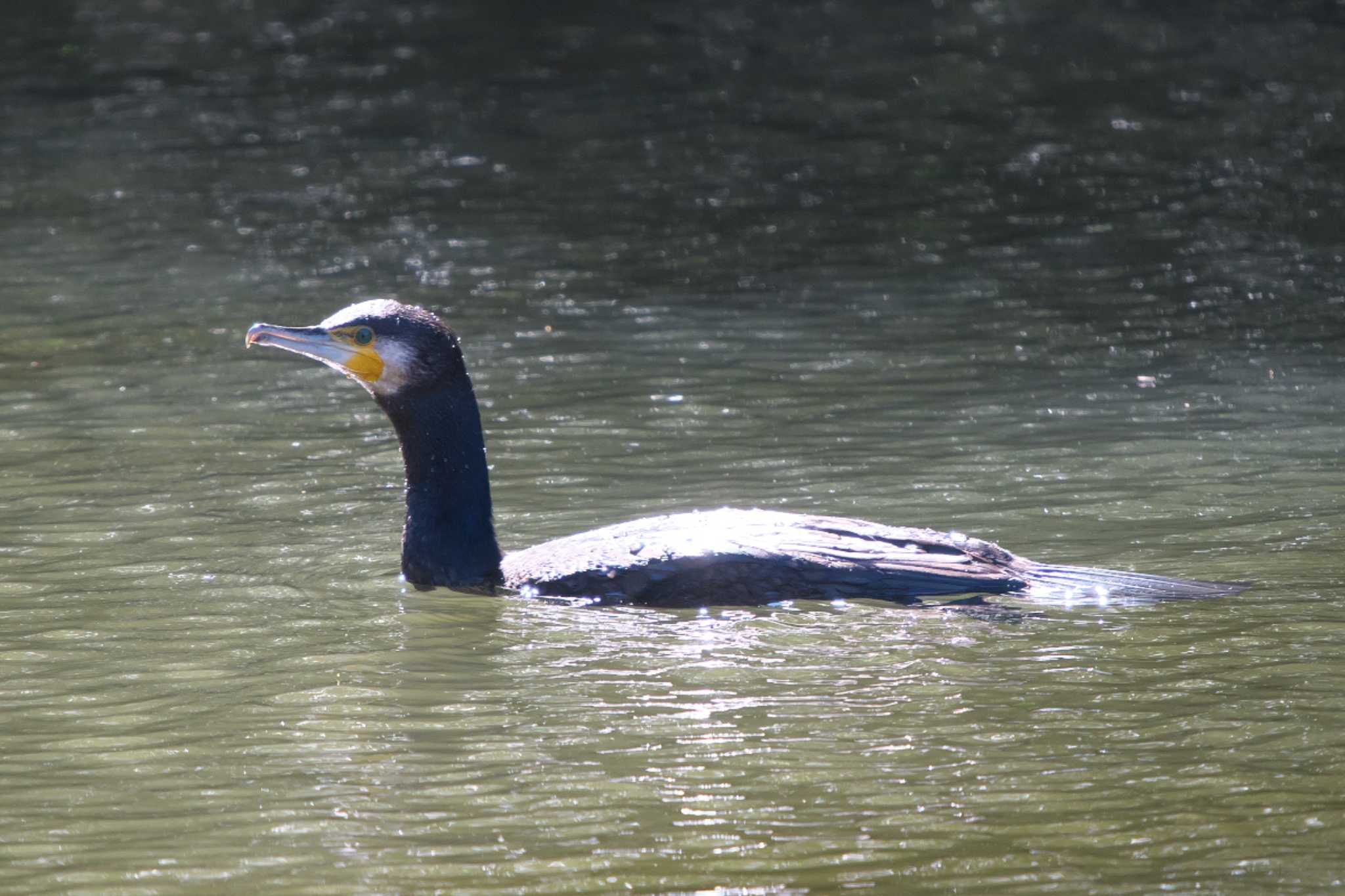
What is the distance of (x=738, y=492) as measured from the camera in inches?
399

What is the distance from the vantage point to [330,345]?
865 centimetres

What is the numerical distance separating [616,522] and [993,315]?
5403 millimetres

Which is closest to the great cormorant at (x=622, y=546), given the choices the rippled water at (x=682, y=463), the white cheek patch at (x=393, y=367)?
the white cheek patch at (x=393, y=367)

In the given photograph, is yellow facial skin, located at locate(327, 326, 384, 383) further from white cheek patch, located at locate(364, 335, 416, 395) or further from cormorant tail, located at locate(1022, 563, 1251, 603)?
cormorant tail, located at locate(1022, 563, 1251, 603)

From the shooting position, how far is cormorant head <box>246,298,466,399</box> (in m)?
8.63

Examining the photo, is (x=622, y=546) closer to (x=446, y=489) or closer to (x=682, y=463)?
(x=446, y=489)

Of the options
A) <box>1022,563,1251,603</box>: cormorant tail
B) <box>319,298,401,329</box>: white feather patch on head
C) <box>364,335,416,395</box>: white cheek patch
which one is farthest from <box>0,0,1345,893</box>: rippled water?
<box>319,298,401,329</box>: white feather patch on head

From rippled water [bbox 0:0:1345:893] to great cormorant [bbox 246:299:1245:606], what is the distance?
15 cm

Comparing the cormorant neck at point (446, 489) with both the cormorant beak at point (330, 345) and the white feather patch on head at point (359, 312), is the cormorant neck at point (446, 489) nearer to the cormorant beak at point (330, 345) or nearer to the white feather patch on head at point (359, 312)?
the cormorant beak at point (330, 345)

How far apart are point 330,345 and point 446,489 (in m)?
0.86

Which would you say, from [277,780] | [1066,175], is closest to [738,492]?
[277,780]

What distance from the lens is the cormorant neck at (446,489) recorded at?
8.65 metres

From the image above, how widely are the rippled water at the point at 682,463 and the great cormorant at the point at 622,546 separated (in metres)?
0.15

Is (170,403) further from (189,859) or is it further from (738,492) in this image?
(189,859)
